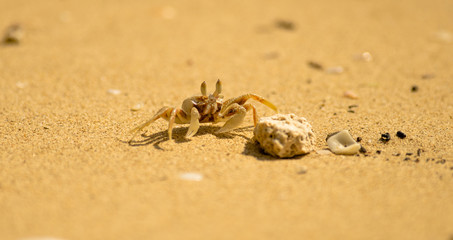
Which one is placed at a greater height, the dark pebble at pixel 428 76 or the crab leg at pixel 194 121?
the dark pebble at pixel 428 76

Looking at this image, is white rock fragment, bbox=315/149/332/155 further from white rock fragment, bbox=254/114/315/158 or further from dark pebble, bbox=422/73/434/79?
dark pebble, bbox=422/73/434/79

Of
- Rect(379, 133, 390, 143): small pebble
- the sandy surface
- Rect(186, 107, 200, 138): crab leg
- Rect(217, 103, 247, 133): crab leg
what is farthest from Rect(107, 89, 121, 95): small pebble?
Rect(379, 133, 390, 143): small pebble

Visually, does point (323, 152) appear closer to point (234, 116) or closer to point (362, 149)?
point (362, 149)

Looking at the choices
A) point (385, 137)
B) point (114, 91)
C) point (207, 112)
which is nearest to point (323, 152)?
point (385, 137)

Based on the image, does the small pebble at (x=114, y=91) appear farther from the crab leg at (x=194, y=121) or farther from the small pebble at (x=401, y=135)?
the small pebble at (x=401, y=135)

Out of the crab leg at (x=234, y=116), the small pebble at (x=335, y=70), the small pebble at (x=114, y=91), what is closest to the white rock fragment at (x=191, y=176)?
the crab leg at (x=234, y=116)

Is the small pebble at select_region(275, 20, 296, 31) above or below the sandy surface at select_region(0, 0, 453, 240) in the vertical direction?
above

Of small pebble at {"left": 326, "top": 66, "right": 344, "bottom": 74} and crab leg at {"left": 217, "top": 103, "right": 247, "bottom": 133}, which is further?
small pebble at {"left": 326, "top": 66, "right": 344, "bottom": 74}
